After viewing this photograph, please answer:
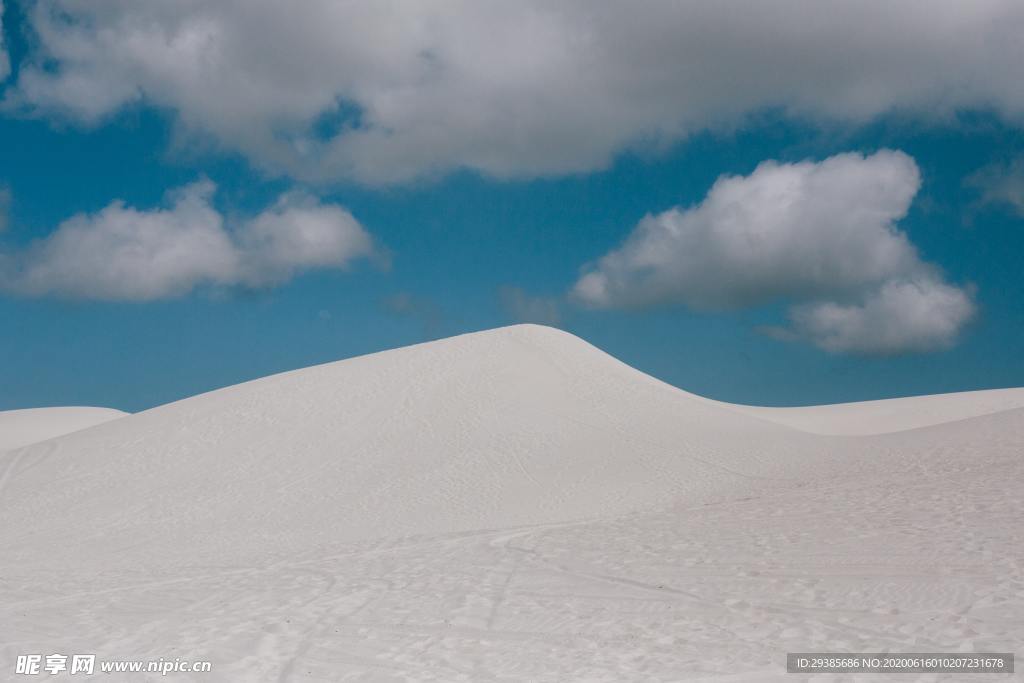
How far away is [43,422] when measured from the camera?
A: 45719mm

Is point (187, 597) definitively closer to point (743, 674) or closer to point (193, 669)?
point (193, 669)

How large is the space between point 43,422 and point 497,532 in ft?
135

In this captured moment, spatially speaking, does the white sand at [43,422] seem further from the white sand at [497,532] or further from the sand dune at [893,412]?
the sand dune at [893,412]

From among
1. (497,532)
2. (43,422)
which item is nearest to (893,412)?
(497,532)

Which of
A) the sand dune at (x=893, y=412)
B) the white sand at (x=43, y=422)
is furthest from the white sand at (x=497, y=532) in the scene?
the white sand at (x=43, y=422)

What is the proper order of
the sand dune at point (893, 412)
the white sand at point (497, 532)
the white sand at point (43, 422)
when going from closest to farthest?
the white sand at point (497, 532) < the sand dune at point (893, 412) < the white sand at point (43, 422)

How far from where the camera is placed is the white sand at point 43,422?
41.4m

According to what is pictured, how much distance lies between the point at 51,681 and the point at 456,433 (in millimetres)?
15917

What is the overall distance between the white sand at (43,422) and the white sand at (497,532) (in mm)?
17120

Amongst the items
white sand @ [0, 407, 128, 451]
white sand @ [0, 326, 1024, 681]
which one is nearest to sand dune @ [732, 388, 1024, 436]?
white sand @ [0, 326, 1024, 681]

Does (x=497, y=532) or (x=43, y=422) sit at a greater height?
(x=43, y=422)

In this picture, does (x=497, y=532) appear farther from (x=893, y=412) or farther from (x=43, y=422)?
(x=43, y=422)

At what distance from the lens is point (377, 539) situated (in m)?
15.0

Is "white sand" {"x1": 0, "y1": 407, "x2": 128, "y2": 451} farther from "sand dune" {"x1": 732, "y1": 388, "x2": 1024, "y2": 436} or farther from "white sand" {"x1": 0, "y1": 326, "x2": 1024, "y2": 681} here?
"sand dune" {"x1": 732, "y1": 388, "x2": 1024, "y2": 436}
